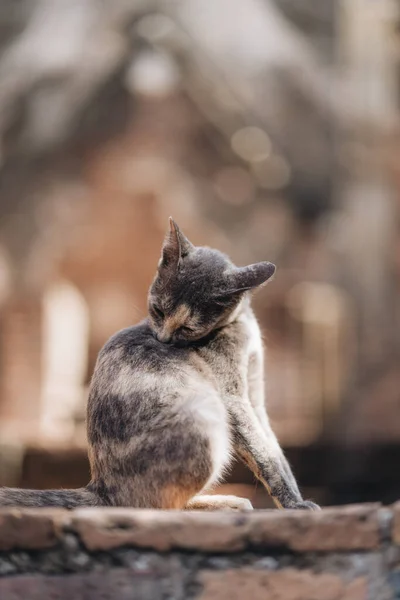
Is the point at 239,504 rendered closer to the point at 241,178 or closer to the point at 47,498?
the point at 47,498

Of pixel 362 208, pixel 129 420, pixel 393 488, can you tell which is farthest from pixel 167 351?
pixel 362 208

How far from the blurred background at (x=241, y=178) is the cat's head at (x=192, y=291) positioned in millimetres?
5511

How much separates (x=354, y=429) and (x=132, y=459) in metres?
8.31

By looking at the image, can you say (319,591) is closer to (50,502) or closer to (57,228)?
(50,502)

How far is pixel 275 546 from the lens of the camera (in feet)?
6.13

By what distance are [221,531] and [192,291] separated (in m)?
1.00

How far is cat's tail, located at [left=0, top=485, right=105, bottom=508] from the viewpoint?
2219 millimetres

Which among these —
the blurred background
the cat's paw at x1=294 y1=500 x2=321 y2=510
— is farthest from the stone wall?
the blurred background

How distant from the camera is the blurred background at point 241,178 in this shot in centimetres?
936

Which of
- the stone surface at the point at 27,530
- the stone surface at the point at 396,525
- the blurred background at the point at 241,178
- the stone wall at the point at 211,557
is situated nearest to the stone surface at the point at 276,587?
the stone wall at the point at 211,557

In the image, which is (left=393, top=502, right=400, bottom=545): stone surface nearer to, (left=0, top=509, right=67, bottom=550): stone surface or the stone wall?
the stone wall

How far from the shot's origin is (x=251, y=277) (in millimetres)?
2678

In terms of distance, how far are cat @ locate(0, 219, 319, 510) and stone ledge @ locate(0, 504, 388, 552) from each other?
0.34 metres

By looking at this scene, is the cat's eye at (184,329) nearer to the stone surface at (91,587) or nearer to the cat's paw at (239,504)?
the cat's paw at (239,504)
